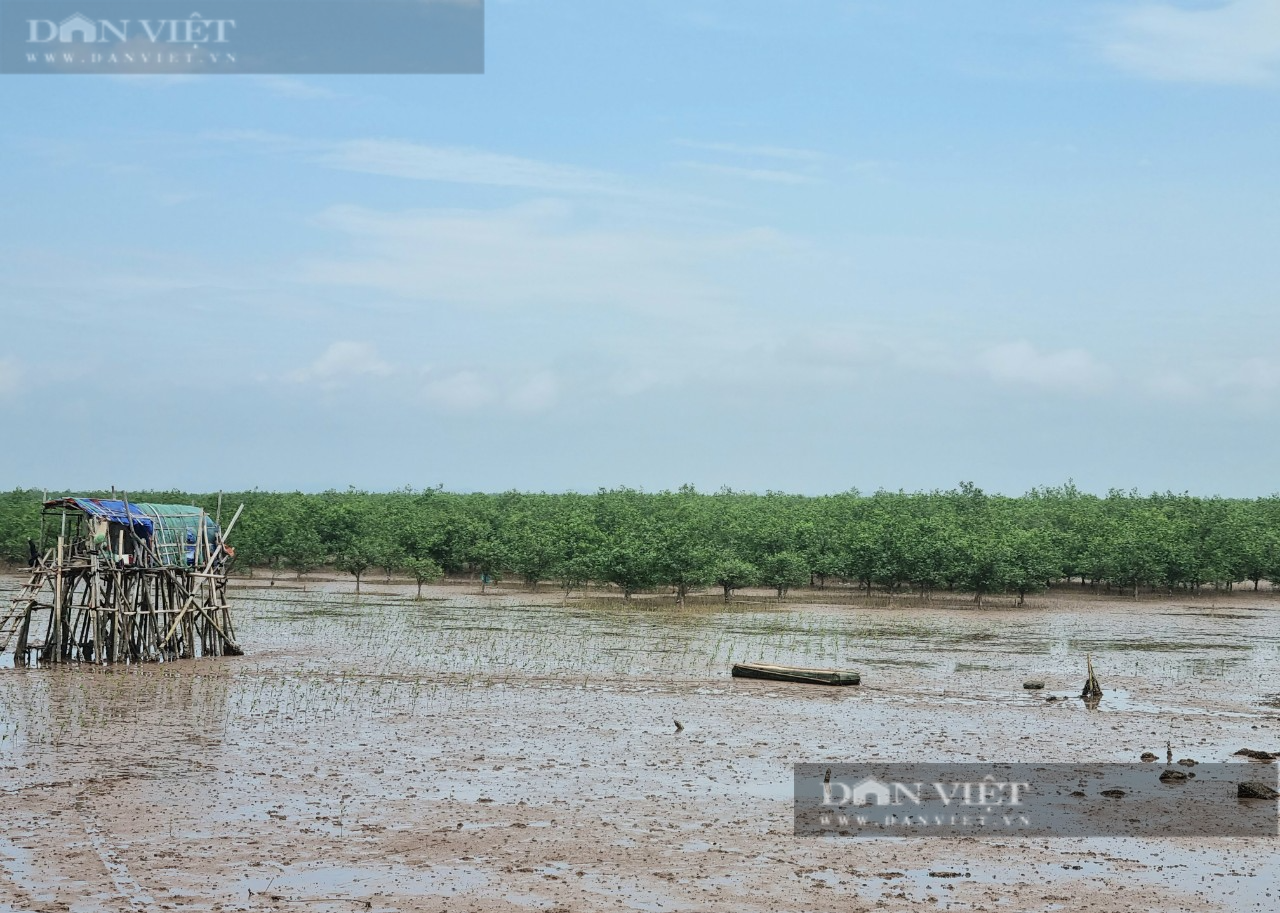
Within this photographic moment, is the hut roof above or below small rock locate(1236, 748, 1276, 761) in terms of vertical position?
above

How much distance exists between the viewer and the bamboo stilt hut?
33562 millimetres

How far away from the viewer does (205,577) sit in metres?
36.2

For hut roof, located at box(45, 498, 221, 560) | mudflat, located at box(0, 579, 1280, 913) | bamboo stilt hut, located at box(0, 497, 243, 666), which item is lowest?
mudflat, located at box(0, 579, 1280, 913)

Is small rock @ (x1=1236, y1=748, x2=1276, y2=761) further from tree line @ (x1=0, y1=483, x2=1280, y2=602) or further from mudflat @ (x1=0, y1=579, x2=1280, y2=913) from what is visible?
tree line @ (x1=0, y1=483, x2=1280, y2=602)

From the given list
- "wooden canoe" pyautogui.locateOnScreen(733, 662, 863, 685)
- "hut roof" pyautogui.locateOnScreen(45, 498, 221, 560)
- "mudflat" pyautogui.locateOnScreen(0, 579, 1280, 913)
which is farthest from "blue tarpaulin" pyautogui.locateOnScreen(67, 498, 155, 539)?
"wooden canoe" pyautogui.locateOnScreen(733, 662, 863, 685)

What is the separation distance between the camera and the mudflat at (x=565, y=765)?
49.9 feet

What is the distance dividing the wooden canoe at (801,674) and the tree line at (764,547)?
24.9 meters

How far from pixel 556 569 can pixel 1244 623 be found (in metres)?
31.8

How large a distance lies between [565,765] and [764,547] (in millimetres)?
49014

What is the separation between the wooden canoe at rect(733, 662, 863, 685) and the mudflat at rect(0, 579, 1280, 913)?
1.21ft

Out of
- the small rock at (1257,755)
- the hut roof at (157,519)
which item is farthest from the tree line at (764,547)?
the small rock at (1257,755)

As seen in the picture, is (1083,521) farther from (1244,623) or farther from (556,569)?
(556,569)

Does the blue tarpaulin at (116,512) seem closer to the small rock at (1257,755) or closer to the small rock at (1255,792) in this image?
the small rock at (1257,755)

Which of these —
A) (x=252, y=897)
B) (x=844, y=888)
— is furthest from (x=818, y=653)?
(x=252, y=897)
